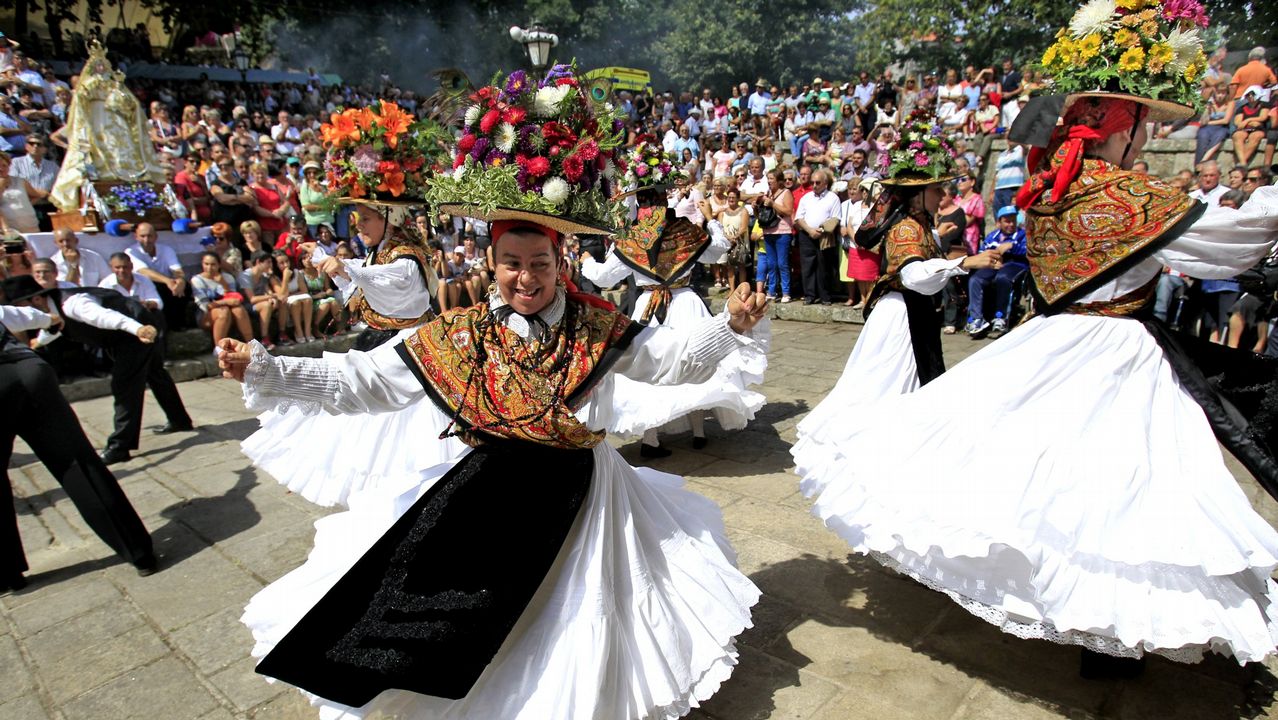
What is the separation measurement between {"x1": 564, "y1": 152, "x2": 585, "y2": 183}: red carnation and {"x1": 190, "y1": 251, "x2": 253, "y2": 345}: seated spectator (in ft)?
29.2

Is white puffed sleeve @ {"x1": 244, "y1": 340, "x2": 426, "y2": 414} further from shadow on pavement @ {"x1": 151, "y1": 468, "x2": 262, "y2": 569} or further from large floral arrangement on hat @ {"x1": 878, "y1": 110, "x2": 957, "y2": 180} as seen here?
large floral arrangement on hat @ {"x1": 878, "y1": 110, "x2": 957, "y2": 180}

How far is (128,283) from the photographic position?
7.64 m

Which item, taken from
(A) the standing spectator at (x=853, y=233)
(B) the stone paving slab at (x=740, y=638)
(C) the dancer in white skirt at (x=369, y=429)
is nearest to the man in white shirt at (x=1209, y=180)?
(A) the standing spectator at (x=853, y=233)

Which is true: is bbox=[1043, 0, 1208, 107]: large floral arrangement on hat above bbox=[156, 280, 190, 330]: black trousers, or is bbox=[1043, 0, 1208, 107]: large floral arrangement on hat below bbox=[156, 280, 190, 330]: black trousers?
above

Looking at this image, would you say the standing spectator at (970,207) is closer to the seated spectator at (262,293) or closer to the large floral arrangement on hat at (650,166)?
the large floral arrangement on hat at (650,166)

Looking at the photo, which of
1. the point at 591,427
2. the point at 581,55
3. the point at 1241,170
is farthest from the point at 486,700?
the point at 581,55

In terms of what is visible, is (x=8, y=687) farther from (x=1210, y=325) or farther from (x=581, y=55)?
(x=581, y=55)

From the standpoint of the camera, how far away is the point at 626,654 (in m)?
2.72

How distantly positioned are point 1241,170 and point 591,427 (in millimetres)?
9045

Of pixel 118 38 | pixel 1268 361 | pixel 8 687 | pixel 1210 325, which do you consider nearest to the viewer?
pixel 1268 361

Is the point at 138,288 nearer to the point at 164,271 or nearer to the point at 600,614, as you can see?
the point at 164,271

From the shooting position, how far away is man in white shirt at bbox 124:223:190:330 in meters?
9.96

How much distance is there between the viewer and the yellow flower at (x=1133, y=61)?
3342 mm

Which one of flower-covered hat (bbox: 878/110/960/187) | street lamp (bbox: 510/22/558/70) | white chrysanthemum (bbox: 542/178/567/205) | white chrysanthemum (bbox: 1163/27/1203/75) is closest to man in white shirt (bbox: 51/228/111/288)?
street lamp (bbox: 510/22/558/70)
